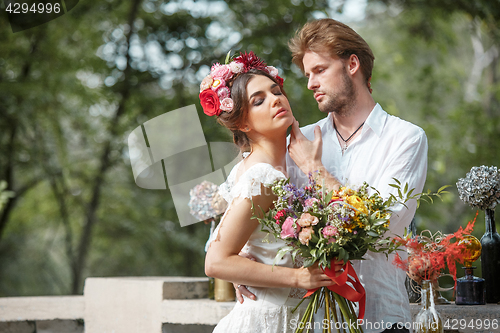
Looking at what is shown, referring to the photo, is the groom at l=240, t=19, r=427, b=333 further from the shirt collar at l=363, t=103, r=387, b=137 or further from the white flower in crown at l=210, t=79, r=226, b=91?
the white flower in crown at l=210, t=79, r=226, b=91

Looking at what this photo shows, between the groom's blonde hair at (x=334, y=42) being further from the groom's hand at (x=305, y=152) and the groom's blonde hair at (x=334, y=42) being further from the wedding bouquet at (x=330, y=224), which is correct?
the wedding bouquet at (x=330, y=224)

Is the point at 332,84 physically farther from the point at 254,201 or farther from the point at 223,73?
the point at 254,201

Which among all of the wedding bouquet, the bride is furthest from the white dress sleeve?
the wedding bouquet

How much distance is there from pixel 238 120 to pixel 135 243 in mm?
6141

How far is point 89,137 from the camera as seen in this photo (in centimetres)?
698

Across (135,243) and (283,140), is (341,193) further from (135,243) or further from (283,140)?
(135,243)

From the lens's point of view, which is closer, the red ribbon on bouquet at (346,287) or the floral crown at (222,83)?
the red ribbon on bouquet at (346,287)

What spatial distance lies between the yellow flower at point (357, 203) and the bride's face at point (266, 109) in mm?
516

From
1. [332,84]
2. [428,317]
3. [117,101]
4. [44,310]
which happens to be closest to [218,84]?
[332,84]

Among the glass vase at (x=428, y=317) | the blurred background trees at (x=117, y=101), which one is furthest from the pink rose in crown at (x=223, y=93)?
the blurred background trees at (x=117, y=101)

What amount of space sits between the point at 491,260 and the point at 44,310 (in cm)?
324

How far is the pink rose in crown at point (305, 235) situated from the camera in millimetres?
1535

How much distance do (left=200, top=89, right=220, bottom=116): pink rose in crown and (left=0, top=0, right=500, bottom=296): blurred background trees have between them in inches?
123

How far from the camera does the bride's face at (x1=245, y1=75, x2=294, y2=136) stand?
1959 mm
